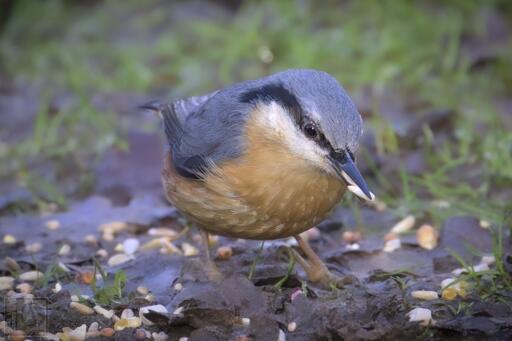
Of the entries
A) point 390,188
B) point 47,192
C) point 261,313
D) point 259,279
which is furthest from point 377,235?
point 47,192

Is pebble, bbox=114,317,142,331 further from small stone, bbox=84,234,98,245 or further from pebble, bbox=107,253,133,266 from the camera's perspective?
small stone, bbox=84,234,98,245

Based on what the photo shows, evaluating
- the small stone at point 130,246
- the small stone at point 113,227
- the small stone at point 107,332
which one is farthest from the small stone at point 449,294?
the small stone at point 113,227

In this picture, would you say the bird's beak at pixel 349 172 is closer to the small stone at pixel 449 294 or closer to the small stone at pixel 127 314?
the small stone at pixel 449 294

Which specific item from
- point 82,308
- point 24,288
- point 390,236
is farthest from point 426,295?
point 24,288

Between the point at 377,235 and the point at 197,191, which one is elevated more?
the point at 197,191

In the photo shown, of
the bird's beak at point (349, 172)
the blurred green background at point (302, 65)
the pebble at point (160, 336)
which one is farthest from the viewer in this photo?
the blurred green background at point (302, 65)

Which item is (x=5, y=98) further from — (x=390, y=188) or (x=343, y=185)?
(x=343, y=185)
